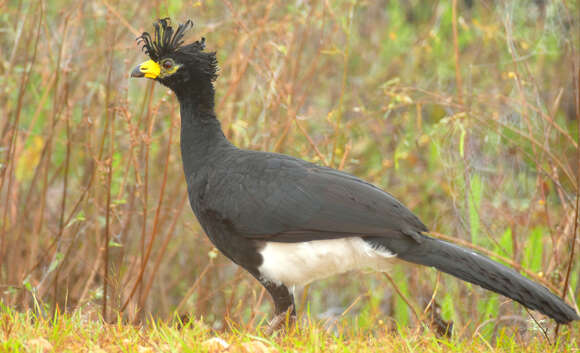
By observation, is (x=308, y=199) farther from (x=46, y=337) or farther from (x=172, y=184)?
(x=172, y=184)

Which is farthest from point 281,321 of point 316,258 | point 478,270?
point 478,270

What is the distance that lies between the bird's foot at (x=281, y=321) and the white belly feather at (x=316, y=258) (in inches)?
7.0

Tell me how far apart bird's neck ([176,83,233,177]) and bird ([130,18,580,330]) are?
0.09ft

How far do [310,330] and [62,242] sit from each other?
247 centimetres

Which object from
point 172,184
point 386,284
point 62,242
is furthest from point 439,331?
point 172,184

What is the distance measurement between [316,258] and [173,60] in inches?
56.2

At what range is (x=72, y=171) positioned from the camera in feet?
21.4

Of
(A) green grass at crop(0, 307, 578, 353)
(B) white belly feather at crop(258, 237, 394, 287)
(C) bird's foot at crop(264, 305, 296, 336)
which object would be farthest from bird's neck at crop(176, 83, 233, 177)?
(A) green grass at crop(0, 307, 578, 353)

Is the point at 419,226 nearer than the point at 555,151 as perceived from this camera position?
Yes

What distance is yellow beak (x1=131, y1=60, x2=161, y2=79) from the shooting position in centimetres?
415

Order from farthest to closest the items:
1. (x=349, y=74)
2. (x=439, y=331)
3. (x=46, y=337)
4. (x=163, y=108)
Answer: (x=349, y=74), (x=163, y=108), (x=439, y=331), (x=46, y=337)

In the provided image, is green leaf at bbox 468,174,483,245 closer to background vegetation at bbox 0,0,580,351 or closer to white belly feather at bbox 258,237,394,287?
background vegetation at bbox 0,0,580,351

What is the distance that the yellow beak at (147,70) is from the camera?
4.15 metres

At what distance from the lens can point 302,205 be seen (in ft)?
12.3
